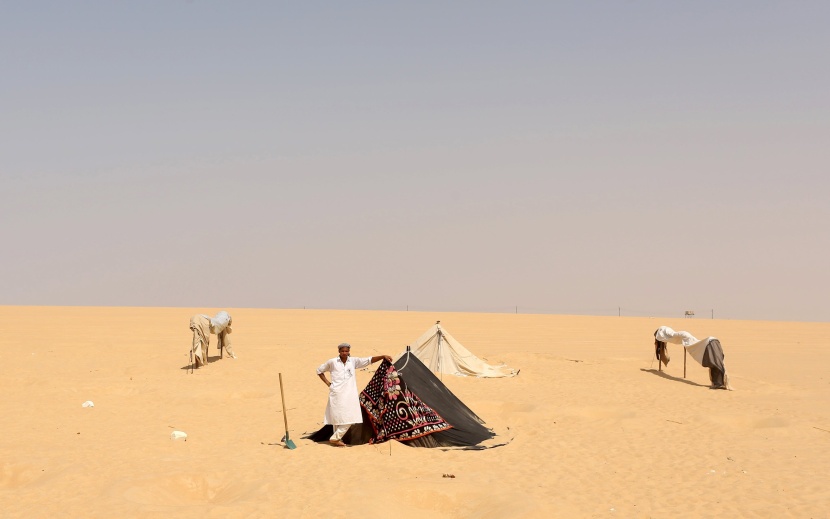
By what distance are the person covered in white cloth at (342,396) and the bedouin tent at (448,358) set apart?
29.0ft

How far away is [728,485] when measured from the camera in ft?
34.2

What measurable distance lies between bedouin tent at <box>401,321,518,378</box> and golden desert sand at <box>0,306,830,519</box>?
0.64m

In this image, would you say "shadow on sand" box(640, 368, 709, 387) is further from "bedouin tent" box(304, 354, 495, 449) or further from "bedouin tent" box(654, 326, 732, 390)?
"bedouin tent" box(304, 354, 495, 449)

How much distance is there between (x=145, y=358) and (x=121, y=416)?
8.95 meters

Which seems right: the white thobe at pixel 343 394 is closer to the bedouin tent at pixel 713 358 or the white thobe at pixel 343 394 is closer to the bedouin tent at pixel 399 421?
the bedouin tent at pixel 399 421

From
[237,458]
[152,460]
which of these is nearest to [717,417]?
[237,458]

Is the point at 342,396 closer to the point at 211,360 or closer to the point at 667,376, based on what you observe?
the point at 211,360

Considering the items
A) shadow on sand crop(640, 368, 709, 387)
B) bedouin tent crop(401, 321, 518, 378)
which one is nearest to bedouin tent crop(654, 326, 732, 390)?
shadow on sand crop(640, 368, 709, 387)

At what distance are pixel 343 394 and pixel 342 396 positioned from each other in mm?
37

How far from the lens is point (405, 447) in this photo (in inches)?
483

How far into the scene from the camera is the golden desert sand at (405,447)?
9.62 m

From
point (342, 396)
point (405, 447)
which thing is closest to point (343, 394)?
point (342, 396)

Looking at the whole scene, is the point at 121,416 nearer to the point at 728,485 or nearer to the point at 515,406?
the point at 515,406

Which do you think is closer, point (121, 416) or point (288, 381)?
point (121, 416)
